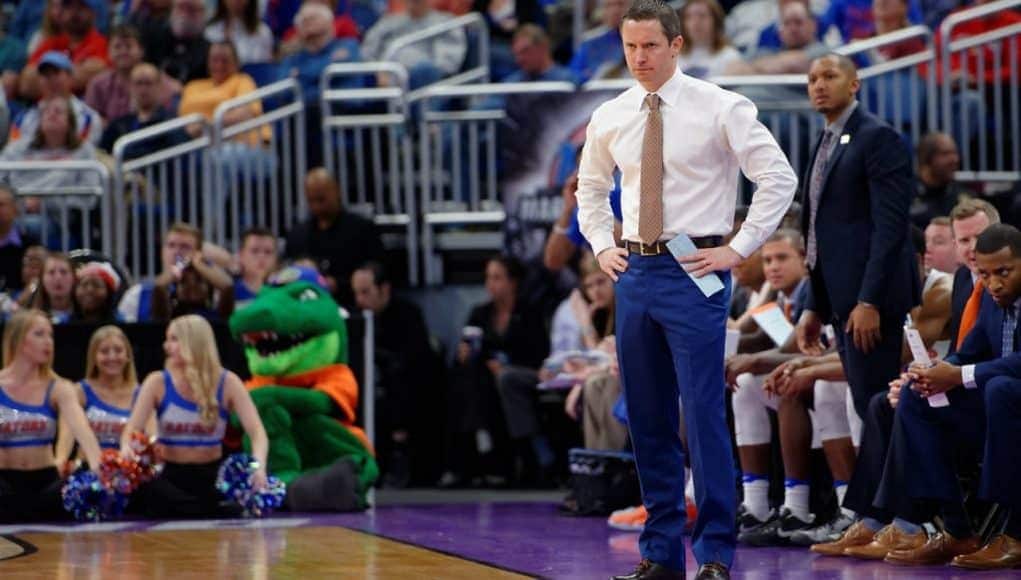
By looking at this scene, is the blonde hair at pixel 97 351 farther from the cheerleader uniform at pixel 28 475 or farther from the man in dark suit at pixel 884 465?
the man in dark suit at pixel 884 465

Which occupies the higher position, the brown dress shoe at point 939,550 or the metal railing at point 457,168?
the metal railing at point 457,168

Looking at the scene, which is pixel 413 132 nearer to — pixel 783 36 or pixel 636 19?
pixel 783 36

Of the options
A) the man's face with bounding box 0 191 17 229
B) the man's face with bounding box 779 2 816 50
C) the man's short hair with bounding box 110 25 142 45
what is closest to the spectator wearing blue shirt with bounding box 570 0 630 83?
the man's face with bounding box 779 2 816 50

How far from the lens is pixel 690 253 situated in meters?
6.29

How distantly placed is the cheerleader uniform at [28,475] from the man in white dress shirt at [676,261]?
454 cm

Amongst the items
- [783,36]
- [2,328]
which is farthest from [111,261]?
[783,36]

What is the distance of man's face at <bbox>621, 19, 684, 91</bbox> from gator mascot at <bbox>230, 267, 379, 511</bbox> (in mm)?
4483

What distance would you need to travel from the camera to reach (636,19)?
6371mm

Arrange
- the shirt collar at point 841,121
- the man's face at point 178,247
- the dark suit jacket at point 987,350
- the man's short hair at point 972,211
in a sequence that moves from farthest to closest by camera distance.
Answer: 1. the man's face at point 178,247
2. the man's short hair at point 972,211
3. the shirt collar at point 841,121
4. the dark suit jacket at point 987,350

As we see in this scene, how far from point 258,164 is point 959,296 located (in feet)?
20.8

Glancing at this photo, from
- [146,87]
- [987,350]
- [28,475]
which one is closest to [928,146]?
[987,350]

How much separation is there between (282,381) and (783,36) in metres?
4.20

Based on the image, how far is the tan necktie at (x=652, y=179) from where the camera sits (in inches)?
251

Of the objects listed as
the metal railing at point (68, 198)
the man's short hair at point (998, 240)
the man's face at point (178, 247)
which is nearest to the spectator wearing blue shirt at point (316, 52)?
the metal railing at point (68, 198)
